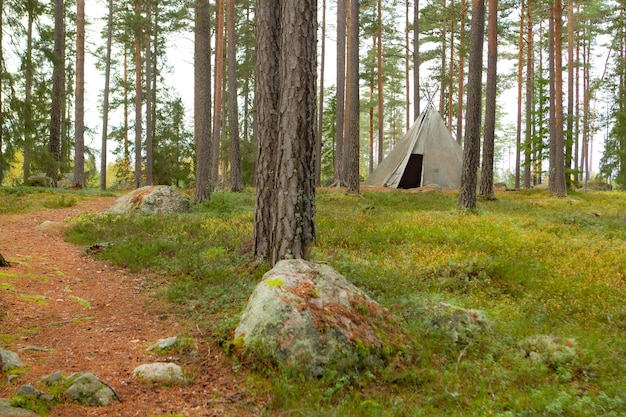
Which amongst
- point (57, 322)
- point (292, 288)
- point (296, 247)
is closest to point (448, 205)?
point (296, 247)

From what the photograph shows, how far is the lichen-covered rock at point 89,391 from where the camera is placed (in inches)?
118

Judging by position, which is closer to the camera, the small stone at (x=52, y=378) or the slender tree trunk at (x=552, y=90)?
the small stone at (x=52, y=378)

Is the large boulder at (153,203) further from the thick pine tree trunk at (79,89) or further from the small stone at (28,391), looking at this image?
the small stone at (28,391)

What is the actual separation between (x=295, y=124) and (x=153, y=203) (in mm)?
6999

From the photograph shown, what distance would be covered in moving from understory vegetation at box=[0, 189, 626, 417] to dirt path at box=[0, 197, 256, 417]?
249 millimetres

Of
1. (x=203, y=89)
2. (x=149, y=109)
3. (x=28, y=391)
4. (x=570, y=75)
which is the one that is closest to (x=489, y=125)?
(x=570, y=75)

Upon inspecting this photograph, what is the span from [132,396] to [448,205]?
12596mm

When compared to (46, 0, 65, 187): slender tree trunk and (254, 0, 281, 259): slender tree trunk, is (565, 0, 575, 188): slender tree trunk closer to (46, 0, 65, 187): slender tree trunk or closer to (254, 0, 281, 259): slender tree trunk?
(254, 0, 281, 259): slender tree trunk

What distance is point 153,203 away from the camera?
11469 millimetres

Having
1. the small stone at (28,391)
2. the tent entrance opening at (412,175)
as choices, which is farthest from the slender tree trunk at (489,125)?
the small stone at (28,391)

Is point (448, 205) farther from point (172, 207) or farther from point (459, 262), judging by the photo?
point (172, 207)

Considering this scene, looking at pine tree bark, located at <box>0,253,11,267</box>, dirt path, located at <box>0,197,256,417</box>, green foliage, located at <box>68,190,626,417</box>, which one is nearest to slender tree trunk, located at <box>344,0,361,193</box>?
green foliage, located at <box>68,190,626,417</box>

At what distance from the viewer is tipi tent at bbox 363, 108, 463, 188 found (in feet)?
72.3

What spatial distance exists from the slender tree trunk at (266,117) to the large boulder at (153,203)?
5.50 metres
